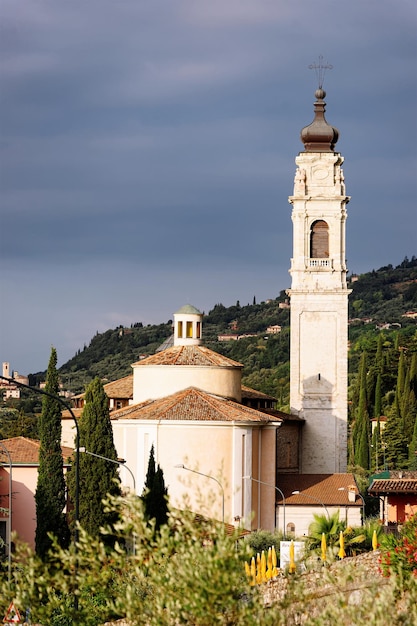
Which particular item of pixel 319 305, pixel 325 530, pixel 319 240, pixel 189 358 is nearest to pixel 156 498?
pixel 325 530

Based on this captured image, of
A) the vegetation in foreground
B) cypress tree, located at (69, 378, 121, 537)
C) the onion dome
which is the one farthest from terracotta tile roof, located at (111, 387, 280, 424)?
the vegetation in foreground

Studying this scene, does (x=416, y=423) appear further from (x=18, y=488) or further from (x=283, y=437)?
(x=18, y=488)

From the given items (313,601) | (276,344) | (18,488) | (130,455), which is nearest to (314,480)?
(130,455)

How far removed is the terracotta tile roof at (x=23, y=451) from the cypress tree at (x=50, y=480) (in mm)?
6639

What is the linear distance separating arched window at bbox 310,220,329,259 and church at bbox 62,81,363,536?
6 centimetres

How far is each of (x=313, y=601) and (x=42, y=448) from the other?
32.0 m

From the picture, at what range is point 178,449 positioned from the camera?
6266 cm

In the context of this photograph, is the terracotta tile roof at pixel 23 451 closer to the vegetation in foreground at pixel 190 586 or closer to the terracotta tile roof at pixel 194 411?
the terracotta tile roof at pixel 194 411

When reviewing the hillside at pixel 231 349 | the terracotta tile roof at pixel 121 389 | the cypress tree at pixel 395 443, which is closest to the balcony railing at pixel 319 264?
the terracotta tile roof at pixel 121 389

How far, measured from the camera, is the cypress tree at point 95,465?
49.8m

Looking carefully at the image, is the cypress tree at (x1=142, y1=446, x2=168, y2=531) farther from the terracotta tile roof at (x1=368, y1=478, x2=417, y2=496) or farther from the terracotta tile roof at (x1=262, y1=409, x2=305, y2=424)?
the terracotta tile roof at (x1=262, y1=409, x2=305, y2=424)

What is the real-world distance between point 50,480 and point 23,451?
1290 cm

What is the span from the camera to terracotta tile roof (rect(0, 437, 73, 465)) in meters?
62.2

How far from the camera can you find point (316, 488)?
7231 cm
